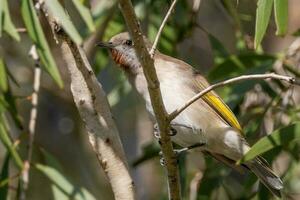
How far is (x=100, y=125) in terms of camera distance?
2797mm

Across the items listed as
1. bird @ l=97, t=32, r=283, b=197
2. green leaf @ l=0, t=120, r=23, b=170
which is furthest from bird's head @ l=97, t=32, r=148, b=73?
green leaf @ l=0, t=120, r=23, b=170

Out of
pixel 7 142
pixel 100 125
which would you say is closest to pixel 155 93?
pixel 100 125

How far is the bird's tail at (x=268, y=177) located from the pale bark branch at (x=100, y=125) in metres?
0.73

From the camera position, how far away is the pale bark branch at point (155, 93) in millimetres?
2236

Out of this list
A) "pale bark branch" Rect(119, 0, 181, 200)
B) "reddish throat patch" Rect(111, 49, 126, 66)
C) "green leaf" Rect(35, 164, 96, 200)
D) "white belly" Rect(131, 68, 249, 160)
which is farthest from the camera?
"reddish throat patch" Rect(111, 49, 126, 66)

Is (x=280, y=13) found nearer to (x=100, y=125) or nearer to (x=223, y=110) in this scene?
(x=100, y=125)

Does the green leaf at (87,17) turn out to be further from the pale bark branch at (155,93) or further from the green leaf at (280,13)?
the green leaf at (280,13)

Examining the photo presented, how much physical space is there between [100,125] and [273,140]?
0.56 metres

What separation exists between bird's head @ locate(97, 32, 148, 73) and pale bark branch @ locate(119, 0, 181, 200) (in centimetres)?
90

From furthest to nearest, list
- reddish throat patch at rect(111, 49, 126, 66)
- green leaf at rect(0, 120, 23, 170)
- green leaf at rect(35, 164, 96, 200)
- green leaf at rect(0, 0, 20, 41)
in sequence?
1. reddish throat patch at rect(111, 49, 126, 66)
2. green leaf at rect(35, 164, 96, 200)
3. green leaf at rect(0, 120, 23, 170)
4. green leaf at rect(0, 0, 20, 41)

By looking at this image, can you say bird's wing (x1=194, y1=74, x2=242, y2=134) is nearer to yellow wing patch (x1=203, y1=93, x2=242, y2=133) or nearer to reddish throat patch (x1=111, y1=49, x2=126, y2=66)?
yellow wing patch (x1=203, y1=93, x2=242, y2=133)

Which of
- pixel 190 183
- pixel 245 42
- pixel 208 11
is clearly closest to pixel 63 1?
pixel 245 42

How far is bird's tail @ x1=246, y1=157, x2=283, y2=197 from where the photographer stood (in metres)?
3.29

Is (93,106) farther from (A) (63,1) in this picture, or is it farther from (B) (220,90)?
(B) (220,90)
